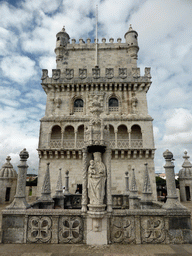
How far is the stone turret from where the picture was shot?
2541 cm

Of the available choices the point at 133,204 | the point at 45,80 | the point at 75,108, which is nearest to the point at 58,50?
the point at 45,80

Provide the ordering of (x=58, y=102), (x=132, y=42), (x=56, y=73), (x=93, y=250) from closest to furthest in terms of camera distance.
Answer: (x=93, y=250)
(x=58, y=102)
(x=56, y=73)
(x=132, y=42)

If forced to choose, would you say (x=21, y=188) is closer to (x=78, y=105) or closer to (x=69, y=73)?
(x=78, y=105)

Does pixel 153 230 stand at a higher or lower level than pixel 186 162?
lower

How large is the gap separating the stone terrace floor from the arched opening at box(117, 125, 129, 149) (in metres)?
16.2

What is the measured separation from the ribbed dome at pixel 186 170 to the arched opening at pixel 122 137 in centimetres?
881

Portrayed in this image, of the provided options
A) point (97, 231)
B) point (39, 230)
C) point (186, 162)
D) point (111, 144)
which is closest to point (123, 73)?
point (111, 144)

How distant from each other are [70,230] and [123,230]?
1.81 meters

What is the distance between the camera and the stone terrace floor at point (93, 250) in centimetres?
496

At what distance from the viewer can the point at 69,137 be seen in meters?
22.8

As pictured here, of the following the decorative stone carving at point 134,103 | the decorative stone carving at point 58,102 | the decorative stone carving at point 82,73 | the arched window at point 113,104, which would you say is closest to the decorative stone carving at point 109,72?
the decorative stone carving at point 82,73

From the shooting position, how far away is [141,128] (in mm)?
21688

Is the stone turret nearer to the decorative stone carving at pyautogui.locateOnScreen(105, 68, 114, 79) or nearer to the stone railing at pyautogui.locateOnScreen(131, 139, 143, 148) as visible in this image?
the decorative stone carving at pyautogui.locateOnScreen(105, 68, 114, 79)

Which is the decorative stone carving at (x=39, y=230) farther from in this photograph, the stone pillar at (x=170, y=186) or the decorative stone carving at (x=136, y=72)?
the decorative stone carving at (x=136, y=72)
